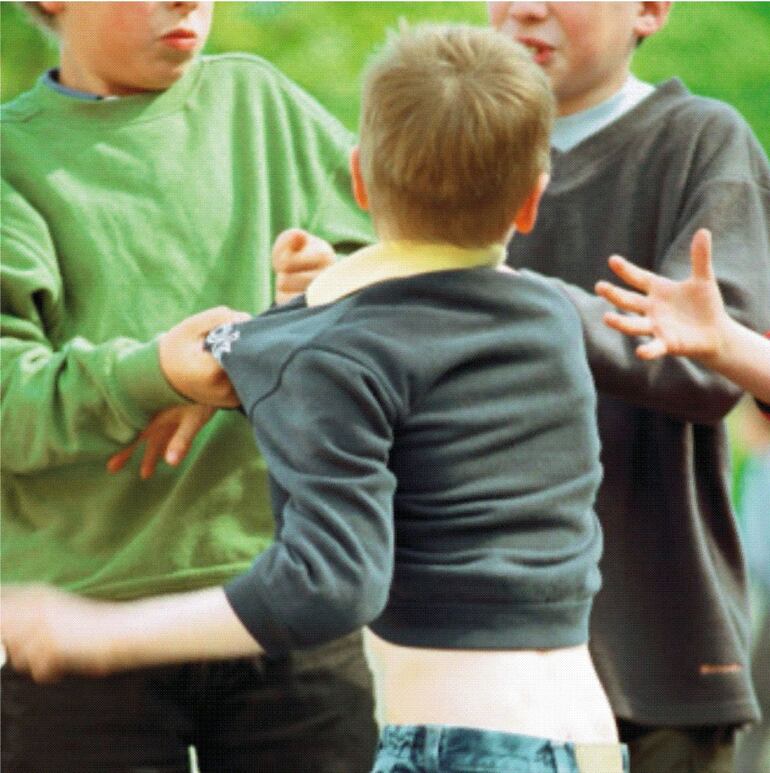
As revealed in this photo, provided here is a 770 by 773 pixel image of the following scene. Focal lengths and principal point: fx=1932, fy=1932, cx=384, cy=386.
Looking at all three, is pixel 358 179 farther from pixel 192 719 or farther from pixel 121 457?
pixel 192 719

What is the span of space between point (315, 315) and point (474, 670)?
1.17 ft

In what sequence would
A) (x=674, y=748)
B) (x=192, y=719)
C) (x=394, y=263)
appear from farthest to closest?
(x=674, y=748), (x=192, y=719), (x=394, y=263)

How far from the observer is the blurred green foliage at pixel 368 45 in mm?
3199

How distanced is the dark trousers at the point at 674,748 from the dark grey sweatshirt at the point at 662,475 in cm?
3

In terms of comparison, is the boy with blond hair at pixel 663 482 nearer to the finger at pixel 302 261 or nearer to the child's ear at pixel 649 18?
the child's ear at pixel 649 18

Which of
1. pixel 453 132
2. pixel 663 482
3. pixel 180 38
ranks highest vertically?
pixel 453 132

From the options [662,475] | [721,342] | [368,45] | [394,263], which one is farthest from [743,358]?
[368,45]

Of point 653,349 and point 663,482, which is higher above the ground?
point 653,349

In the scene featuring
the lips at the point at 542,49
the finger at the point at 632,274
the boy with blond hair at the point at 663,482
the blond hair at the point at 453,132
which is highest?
the blond hair at the point at 453,132

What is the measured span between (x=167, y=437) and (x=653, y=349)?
22.3 inches

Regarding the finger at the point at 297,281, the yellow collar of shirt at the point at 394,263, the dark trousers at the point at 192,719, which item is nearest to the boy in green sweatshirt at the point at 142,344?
the dark trousers at the point at 192,719

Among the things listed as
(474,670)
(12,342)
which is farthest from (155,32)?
(474,670)

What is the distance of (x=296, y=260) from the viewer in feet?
6.87

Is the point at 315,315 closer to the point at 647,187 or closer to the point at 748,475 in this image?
the point at 647,187
